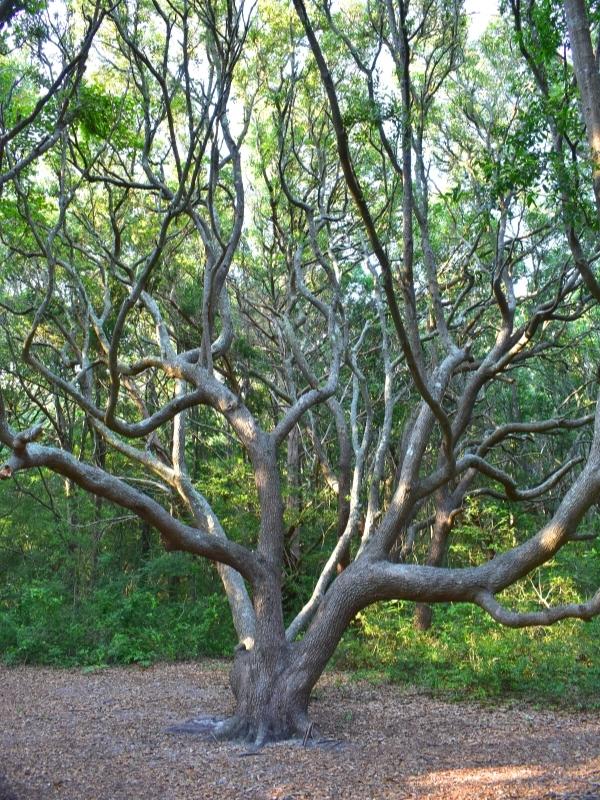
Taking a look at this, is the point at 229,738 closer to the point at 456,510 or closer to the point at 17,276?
the point at 456,510

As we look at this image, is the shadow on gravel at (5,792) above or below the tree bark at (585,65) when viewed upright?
below

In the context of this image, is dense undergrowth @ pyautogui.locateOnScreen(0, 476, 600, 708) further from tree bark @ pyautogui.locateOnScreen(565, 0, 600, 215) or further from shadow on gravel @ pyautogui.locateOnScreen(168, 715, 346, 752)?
tree bark @ pyautogui.locateOnScreen(565, 0, 600, 215)

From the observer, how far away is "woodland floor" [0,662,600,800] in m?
4.83

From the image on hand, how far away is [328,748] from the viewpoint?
5.86 meters

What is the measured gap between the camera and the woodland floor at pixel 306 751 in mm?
4828

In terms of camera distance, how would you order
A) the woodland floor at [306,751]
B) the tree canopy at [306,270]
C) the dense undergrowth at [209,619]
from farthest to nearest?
the dense undergrowth at [209,619] → the tree canopy at [306,270] → the woodland floor at [306,751]

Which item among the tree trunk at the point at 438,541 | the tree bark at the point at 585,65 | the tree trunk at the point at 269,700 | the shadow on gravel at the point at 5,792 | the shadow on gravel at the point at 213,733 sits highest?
the tree bark at the point at 585,65

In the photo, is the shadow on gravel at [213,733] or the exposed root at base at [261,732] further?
the exposed root at base at [261,732]

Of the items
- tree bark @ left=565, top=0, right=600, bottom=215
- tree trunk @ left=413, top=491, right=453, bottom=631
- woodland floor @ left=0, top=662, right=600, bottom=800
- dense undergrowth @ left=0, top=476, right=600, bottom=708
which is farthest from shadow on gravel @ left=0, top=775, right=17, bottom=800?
tree trunk @ left=413, top=491, right=453, bottom=631

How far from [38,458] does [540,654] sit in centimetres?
640

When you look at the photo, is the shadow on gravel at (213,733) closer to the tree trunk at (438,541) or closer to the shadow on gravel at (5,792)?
the shadow on gravel at (5,792)

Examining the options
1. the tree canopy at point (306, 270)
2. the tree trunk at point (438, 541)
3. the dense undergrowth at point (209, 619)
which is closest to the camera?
the tree canopy at point (306, 270)

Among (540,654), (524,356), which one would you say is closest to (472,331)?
(524,356)

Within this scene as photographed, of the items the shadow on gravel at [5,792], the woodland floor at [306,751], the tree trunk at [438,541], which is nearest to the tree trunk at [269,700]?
the woodland floor at [306,751]
